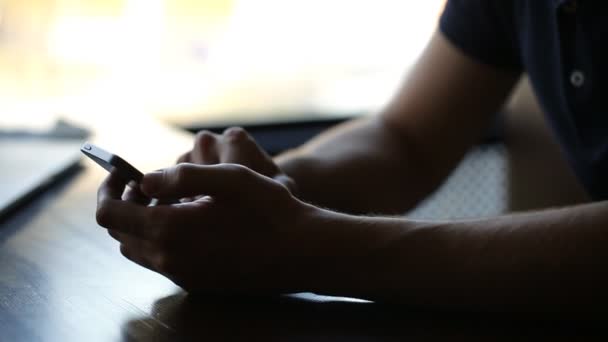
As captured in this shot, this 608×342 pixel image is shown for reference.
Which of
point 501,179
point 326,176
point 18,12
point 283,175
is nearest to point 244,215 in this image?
point 283,175

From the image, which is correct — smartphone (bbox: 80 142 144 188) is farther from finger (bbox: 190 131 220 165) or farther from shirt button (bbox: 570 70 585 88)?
shirt button (bbox: 570 70 585 88)

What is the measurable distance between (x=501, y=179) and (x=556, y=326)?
1233 millimetres

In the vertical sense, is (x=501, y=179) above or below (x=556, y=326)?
below

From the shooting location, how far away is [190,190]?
0.56 meters

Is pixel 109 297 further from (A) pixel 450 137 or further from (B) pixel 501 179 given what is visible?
(B) pixel 501 179

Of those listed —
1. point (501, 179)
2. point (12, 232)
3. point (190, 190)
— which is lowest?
point (501, 179)

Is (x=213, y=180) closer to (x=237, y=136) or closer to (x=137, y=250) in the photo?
(x=137, y=250)

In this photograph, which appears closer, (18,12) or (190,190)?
(190,190)

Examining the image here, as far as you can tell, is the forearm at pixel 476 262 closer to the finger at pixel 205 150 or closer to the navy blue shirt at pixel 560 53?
the finger at pixel 205 150

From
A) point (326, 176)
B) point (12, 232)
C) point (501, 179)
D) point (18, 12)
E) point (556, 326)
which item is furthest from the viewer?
point (501, 179)

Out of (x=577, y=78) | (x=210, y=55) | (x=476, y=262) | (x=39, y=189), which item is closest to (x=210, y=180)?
(x=476, y=262)

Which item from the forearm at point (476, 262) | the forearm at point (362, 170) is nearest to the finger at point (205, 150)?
the forearm at point (362, 170)

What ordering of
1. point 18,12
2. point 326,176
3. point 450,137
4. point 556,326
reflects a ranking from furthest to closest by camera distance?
point 18,12
point 450,137
point 326,176
point 556,326

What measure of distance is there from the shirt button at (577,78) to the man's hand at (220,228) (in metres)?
0.47
